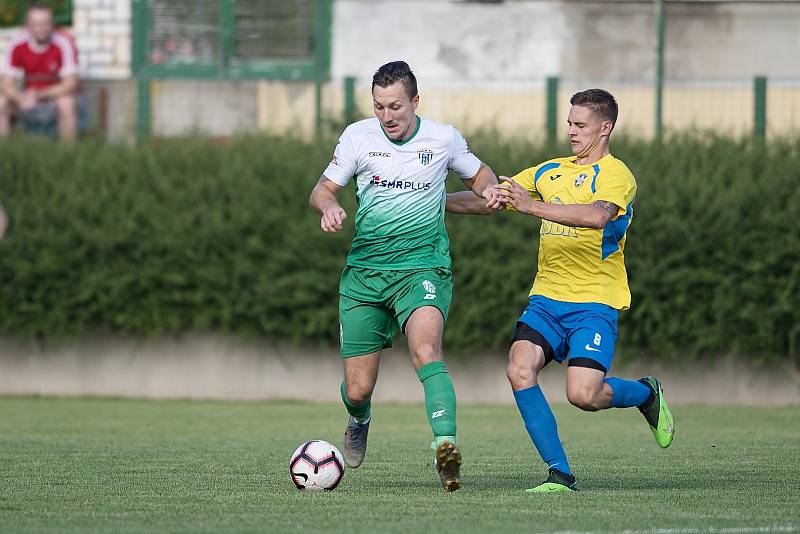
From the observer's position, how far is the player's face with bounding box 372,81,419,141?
7.70m

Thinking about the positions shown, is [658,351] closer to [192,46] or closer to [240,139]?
[240,139]

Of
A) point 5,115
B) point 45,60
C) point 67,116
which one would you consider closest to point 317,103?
point 67,116

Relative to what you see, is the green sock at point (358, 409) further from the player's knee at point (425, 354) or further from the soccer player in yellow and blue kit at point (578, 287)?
the soccer player in yellow and blue kit at point (578, 287)

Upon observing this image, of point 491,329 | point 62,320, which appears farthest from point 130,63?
point 491,329

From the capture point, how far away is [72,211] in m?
17.3

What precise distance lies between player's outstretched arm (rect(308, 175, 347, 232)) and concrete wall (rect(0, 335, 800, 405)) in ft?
31.8

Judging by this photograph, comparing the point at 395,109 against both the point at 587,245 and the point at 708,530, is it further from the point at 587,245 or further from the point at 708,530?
the point at 708,530

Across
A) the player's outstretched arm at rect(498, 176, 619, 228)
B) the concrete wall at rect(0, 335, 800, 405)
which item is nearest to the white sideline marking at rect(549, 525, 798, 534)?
the player's outstretched arm at rect(498, 176, 619, 228)

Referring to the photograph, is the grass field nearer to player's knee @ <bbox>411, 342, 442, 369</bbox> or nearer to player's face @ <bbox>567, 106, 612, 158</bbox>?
player's knee @ <bbox>411, 342, 442, 369</bbox>

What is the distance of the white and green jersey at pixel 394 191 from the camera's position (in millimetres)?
7879

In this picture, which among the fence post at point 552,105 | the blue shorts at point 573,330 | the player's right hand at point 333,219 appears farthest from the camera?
the fence post at point 552,105

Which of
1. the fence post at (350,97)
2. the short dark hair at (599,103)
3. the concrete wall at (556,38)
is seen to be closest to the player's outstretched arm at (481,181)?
the short dark hair at (599,103)

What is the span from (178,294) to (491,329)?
4.01 metres

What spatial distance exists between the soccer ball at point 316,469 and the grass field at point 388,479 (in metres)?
0.10
